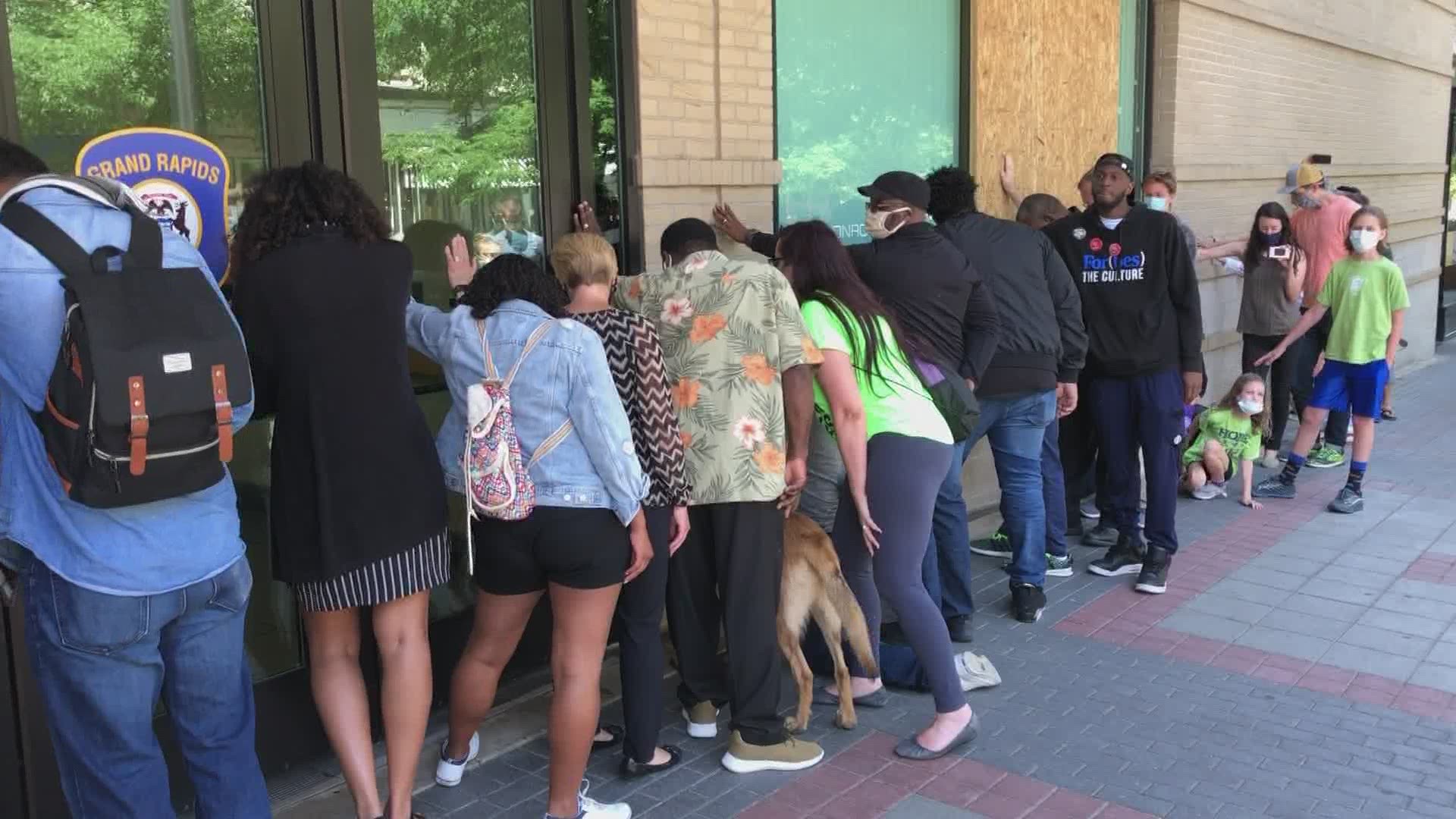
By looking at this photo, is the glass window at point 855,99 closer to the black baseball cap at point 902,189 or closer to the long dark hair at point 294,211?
the black baseball cap at point 902,189

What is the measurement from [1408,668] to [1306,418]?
143 inches

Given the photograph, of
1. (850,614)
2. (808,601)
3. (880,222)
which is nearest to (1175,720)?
(850,614)

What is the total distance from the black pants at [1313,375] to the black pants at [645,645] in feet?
23.7

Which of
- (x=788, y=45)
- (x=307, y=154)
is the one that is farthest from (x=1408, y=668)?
(x=307, y=154)

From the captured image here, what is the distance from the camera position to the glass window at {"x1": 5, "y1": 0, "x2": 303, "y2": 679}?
362cm

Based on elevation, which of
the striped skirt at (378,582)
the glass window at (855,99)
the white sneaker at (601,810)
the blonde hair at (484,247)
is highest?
the glass window at (855,99)

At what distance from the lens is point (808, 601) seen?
176 inches

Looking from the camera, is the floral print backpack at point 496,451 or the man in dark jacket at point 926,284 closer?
the floral print backpack at point 496,451

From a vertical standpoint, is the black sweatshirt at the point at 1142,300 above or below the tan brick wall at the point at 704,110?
below

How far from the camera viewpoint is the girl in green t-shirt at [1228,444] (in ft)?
26.6

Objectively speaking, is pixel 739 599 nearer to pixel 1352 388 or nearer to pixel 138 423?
pixel 138 423

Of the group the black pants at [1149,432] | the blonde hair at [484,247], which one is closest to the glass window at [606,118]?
the blonde hair at [484,247]

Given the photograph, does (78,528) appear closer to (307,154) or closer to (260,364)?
(260,364)

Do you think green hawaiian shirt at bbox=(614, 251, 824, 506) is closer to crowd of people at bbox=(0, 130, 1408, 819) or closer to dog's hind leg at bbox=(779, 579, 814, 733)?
crowd of people at bbox=(0, 130, 1408, 819)
